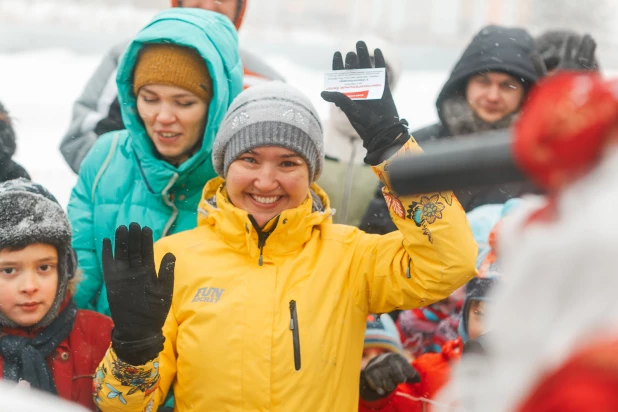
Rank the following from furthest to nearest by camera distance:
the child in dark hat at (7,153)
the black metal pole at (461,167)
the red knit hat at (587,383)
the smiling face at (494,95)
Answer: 1. the smiling face at (494,95)
2. the child in dark hat at (7,153)
3. the black metal pole at (461,167)
4. the red knit hat at (587,383)

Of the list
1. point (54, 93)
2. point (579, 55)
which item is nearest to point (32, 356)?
point (579, 55)

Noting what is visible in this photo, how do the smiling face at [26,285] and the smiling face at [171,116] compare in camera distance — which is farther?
the smiling face at [171,116]

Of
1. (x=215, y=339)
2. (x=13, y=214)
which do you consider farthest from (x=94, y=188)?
(x=215, y=339)

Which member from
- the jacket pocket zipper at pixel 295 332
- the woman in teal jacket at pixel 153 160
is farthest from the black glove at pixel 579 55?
the jacket pocket zipper at pixel 295 332

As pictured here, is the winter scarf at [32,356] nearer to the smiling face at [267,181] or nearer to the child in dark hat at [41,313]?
the child in dark hat at [41,313]

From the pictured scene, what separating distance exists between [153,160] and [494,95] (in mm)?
1585

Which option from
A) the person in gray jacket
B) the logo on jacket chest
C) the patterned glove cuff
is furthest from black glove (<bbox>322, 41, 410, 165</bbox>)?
the person in gray jacket

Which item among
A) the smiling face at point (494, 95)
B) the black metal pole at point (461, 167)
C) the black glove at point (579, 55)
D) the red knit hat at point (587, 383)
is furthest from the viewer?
the black glove at point (579, 55)

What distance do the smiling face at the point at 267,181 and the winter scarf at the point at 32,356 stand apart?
0.71 metres

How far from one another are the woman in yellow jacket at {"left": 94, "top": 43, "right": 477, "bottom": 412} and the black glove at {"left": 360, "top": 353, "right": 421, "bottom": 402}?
0.67ft

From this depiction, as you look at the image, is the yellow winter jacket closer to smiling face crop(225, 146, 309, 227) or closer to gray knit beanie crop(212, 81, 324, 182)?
smiling face crop(225, 146, 309, 227)

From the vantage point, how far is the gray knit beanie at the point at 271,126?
2625 millimetres

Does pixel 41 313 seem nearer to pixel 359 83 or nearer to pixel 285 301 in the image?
pixel 285 301

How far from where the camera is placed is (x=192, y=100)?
304 centimetres
